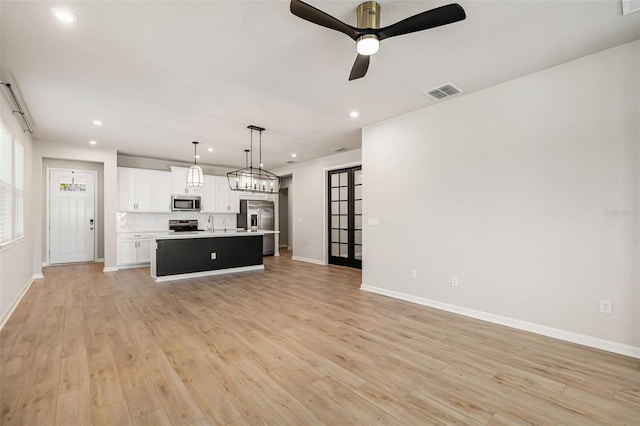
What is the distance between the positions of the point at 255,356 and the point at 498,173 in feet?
10.9

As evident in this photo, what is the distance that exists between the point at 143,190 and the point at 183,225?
1338 mm

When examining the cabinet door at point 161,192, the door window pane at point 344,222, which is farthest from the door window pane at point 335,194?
the cabinet door at point 161,192

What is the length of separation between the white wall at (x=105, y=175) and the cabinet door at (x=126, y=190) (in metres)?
0.30

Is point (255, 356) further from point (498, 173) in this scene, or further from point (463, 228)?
point (498, 173)

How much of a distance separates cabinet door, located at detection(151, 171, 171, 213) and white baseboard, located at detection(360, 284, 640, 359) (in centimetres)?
632

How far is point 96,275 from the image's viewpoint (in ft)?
19.7

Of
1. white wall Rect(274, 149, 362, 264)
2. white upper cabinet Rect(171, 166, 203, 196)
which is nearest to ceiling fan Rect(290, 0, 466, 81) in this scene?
white wall Rect(274, 149, 362, 264)

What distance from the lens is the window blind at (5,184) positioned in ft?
11.2

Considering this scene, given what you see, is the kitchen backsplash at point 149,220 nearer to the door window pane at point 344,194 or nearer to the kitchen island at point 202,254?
the kitchen island at point 202,254

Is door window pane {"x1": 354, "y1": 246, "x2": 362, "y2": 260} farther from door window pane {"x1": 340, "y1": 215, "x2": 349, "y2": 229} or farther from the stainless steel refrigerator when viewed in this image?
the stainless steel refrigerator

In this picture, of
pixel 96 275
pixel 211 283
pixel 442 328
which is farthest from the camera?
pixel 96 275

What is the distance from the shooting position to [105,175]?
6.49 metres

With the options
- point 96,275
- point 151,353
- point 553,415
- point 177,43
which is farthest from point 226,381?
point 96,275

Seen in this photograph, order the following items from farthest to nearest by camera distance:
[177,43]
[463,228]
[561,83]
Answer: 1. [463,228]
2. [561,83]
3. [177,43]
